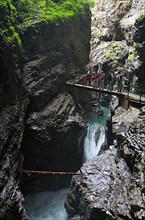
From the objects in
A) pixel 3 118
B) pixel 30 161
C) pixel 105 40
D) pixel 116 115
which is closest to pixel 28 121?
pixel 30 161

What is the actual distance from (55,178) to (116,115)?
A: 8.13 meters

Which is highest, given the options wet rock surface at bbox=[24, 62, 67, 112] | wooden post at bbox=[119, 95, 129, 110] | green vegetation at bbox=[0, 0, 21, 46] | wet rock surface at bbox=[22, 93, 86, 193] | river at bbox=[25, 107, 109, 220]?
green vegetation at bbox=[0, 0, 21, 46]

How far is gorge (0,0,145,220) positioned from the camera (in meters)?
14.1

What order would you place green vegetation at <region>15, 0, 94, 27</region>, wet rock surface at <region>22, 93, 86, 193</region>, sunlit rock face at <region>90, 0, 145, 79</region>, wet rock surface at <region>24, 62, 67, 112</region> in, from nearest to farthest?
wet rock surface at <region>22, 93, 86, 193</region>, wet rock surface at <region>24, 62, 67, 112</region>, green vegetation at <region>15, 0, 94, 27</region>, sunlit rock face at <region>90, 0, 145, 79</region>

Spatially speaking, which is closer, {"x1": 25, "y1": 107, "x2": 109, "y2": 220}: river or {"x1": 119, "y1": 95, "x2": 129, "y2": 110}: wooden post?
{"x1": 25, "y1": 107, "x2": 109, "y2": 220}: river

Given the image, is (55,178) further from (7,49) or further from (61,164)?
(7,49)

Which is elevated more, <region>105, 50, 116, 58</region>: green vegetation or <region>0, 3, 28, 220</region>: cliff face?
<region>0, 3, 28, 220</region>: cliff face

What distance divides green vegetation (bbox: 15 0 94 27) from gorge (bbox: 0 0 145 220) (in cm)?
9

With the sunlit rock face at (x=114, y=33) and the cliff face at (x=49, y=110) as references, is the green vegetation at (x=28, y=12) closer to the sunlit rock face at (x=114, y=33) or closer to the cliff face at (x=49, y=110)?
the cliff face at (x=49, y=110)

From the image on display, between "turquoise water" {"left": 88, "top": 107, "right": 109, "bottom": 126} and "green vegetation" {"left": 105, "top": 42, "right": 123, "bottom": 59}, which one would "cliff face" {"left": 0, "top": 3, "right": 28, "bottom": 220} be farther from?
"green vegetation" {"left": 105, "top": 42, "right": 123, "bottom": 59}

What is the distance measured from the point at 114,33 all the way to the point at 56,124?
27120 mm

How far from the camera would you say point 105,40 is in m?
44.9

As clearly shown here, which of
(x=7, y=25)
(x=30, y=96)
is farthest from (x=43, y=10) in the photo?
(x=30, y=96)

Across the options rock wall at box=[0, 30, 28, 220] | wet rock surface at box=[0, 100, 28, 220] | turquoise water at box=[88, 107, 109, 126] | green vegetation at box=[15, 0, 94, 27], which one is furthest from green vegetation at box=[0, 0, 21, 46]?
turquoise water at box=[88, 107, 109, 126]
